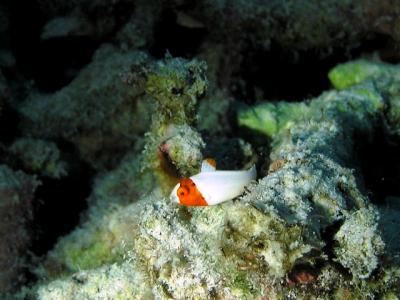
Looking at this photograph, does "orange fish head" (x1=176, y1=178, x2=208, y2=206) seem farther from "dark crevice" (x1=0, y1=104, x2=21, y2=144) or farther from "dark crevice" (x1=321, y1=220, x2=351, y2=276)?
"dark crevice" (x1=0, y1=104, x2=21, y2=144)

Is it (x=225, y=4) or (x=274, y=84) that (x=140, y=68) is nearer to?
(x=225, y=4)

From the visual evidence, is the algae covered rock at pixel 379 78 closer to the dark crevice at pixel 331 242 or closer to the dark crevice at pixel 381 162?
the dark crevice at pixel 381 162

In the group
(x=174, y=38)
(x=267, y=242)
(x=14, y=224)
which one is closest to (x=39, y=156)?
(x=14, y=224)

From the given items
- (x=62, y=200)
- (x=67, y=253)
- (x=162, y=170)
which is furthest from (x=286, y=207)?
(x=62, y=200)

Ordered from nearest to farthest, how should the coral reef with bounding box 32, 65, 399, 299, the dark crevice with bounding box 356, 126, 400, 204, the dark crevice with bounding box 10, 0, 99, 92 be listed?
the coral reef with bounding box 32, 65, 399, 299, the dark crevice with bounding box 356, 126, 400, 204, the dark crevice with bounding box 10, 0, 99, 92

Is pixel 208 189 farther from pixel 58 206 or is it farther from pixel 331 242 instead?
pixel 58 206

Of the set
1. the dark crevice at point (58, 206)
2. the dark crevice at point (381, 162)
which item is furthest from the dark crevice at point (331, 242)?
the dark crevice at point (58, 206)

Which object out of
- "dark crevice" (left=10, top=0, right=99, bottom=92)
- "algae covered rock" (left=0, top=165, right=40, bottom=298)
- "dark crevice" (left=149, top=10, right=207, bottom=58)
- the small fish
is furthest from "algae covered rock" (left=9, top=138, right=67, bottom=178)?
the small fish

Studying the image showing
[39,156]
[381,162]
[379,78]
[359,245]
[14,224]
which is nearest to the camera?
[359,245]
